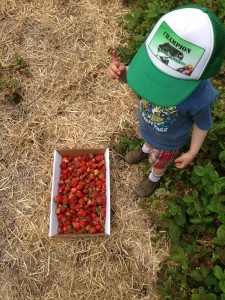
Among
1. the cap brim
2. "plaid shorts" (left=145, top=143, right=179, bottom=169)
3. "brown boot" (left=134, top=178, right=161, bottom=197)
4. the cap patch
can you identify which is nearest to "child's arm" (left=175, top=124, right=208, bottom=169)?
"plaid shorts" (left=145, top=143, right=179, bottom=169)

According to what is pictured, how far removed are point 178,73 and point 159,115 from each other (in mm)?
370

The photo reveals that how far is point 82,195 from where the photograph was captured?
2625 mm

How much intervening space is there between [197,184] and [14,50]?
2414 millimetres

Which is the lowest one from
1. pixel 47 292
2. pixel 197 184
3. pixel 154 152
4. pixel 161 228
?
pixel 47 292

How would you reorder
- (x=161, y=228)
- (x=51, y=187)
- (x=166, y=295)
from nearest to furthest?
1. (x=166, y=295)
2. (x=161, y=228)
3. (x=51, y=187)

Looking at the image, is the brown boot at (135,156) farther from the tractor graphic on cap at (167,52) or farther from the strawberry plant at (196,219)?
the tractor graphic on cap at (167,52)

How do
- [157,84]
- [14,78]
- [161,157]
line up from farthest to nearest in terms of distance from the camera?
1. [14,78]
2. [161,157]
3. [157,84]

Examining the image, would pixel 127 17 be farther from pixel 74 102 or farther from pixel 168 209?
pixel 168 209

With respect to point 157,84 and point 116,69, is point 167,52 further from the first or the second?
point 116,69

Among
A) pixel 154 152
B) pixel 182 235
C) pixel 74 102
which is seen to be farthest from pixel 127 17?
pixel 182 235

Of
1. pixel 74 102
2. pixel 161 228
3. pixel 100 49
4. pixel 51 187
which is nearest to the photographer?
pixel 161 228

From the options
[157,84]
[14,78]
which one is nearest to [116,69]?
[157,84]

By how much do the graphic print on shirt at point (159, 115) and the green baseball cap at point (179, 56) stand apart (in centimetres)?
20

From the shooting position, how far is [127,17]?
3393mm
